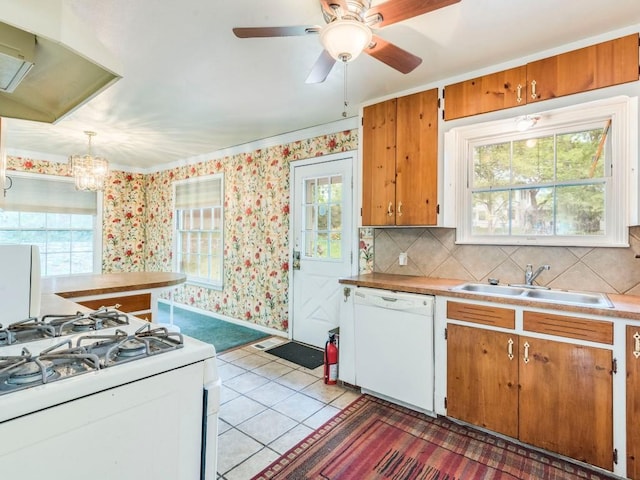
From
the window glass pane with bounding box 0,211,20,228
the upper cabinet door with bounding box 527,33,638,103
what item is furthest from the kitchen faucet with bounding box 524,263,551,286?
the window glass pane with bounding box 0,211,20,228

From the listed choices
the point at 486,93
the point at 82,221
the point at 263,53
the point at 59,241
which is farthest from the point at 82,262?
the point at 486,93

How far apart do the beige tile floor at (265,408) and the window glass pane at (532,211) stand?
181 centimetres

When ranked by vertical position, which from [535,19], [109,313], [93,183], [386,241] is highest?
[535,19]

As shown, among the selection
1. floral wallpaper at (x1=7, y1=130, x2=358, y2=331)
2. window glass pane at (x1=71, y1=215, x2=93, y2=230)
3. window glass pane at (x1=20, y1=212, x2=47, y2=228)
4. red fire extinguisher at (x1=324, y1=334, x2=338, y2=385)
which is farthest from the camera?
window glass pane at (x1=71, y1=215, x2=93, y2=230)

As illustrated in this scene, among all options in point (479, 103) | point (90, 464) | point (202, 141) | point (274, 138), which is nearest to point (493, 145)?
point (479, 103)

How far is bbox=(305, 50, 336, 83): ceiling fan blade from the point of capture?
178 centimetres

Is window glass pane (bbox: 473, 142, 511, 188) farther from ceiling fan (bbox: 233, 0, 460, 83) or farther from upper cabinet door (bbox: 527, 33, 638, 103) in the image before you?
ceiling fan (bbox: 233, 0, 460, 83)

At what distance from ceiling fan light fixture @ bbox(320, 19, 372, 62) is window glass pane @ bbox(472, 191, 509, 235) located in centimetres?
163

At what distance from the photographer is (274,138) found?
4.14m

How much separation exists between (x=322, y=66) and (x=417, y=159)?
1.17 metres

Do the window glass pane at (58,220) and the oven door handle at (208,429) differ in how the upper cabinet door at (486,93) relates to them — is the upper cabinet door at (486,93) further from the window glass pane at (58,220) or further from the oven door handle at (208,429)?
the window glass pane at (58,220)

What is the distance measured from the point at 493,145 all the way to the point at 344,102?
1.31m

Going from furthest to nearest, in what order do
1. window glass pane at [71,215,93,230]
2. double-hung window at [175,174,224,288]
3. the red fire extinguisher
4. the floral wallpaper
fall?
window glass pane at [71,215,93,230], double-hung window at [175,174,224,288], the floral wallpaper, the red fire extinguisher

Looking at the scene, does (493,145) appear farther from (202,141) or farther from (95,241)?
(95,241)
